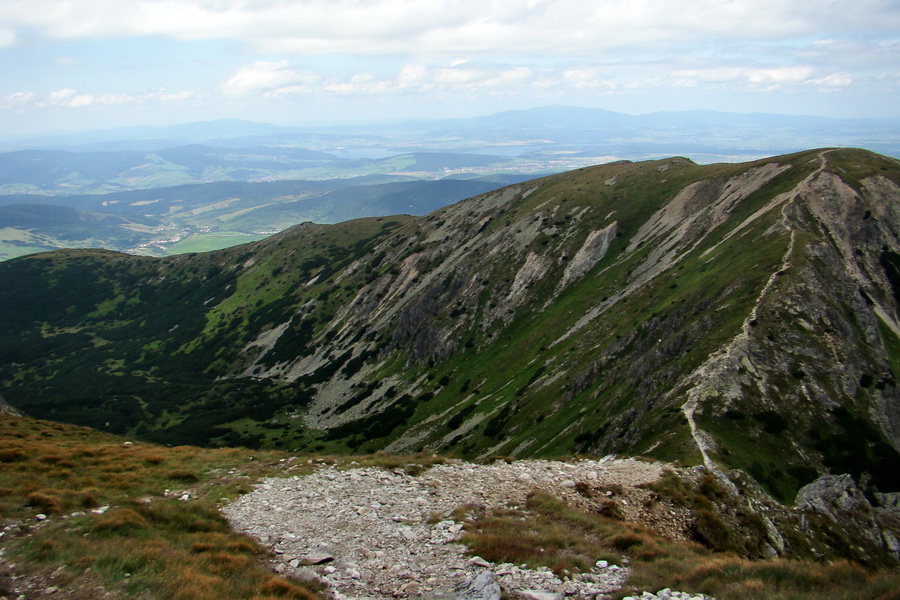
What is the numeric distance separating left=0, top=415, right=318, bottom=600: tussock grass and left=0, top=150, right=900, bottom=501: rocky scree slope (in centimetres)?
2968

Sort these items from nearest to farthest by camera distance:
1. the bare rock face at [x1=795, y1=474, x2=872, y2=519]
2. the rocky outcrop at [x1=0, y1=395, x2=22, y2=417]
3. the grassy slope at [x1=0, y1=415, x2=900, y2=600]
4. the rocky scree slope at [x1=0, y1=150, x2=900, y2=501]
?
1. the grassy slope at [x1=0, y1=415, x2=900, y2=600]
2. the bare rock face at [x1=795, y1=474, x2=872, y2=519]
3. the rocky scree slope at [x1=0, y1=150, x2=900, y2=501]
4. the rocky outcrop at [x1=0, y1=395, x2=22, y2=417]

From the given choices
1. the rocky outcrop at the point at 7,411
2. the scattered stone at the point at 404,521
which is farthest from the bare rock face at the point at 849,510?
the rocky outcrop at the point at 7,411

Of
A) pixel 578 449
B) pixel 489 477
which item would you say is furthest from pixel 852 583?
pixel 578 449

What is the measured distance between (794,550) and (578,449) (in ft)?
78.9

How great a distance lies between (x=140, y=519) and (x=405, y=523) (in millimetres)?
11027

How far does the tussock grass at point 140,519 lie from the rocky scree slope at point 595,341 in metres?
29.7

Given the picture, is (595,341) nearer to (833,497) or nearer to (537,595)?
(833,497)

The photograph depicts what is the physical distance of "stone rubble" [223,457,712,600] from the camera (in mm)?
16953

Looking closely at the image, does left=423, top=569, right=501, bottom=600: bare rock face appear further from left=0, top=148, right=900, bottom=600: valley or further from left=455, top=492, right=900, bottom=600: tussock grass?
left=455, top=492, right=900, bottom=600: tussock grass

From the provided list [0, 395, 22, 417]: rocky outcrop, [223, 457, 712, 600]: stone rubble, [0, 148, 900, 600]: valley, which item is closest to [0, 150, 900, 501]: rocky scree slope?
[0, 148, 900, 600]: valley

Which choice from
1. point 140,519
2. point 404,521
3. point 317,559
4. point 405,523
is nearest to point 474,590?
point 317,559

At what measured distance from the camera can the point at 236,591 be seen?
50.0 feet

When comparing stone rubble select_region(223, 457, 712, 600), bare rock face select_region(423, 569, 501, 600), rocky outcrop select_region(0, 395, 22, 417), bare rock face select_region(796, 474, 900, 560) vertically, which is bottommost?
rocky outcrop select_region(0, 395, 22, 417)

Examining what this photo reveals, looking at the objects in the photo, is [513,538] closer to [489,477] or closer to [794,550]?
[489,477]
